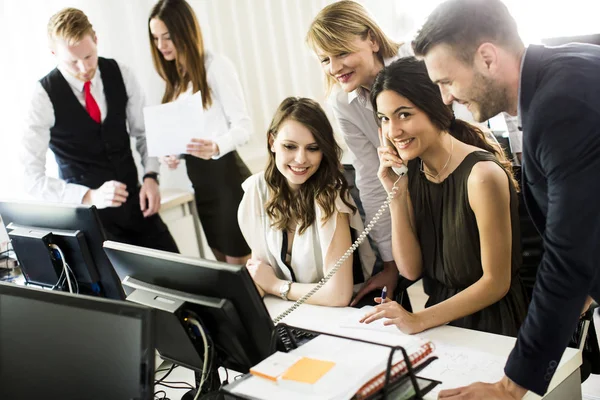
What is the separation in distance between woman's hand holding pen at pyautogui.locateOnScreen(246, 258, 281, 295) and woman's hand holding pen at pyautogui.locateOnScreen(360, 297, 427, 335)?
1.59ft

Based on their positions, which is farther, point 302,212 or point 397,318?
point 302,212

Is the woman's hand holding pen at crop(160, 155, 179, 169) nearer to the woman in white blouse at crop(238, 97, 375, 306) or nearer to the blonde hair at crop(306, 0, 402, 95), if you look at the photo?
the woman in white blouse at crop(238, 97, 375, 306)

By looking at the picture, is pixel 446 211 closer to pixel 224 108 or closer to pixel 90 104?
pixel 224 108

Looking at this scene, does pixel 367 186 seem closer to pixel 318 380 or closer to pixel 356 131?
pixel 356 131

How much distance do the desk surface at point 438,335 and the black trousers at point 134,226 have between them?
3.75 ft

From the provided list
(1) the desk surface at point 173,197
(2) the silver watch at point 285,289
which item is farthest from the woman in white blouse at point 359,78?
(1) the desk surface at point 173,197

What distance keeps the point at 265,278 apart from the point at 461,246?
64cm

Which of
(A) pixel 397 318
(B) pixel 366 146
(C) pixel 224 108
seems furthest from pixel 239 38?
(A) pixel 397 318

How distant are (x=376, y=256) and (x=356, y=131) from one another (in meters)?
0.46

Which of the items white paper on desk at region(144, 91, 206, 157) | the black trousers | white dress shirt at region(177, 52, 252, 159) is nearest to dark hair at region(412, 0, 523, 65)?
white paper on desk at region(144, 91, 206, 157)

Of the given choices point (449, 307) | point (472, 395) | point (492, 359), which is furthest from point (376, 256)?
point (472, 395)

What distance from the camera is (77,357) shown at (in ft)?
4.08

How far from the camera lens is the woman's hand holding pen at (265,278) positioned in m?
2.14

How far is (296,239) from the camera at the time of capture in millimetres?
2207
